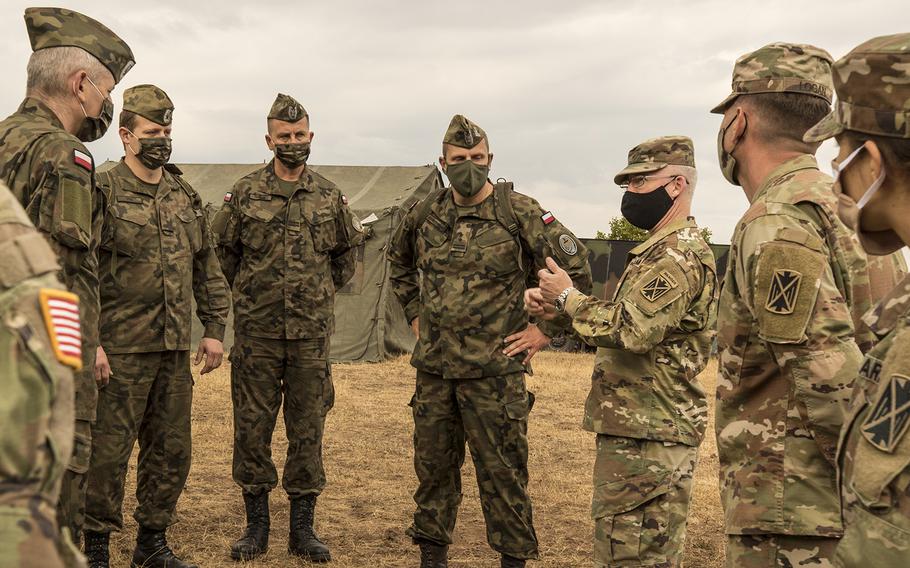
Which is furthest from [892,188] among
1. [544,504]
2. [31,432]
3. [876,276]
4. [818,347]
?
[544,504]

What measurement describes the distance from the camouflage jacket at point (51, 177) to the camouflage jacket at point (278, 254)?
1992mm

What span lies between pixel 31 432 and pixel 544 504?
583 centimetres

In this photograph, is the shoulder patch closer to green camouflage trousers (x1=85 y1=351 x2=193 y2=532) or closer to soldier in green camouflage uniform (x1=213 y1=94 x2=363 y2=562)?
green camouflage trousers (x1=85 y1=351 x2=193 y2=532)

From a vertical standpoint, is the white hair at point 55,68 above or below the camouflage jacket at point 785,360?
above

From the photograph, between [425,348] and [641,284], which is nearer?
[641,284]

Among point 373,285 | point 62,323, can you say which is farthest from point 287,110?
point 373,285

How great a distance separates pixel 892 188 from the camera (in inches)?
67.9

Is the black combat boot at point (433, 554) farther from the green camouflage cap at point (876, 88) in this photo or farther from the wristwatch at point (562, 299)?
the green camouflage cap at point (876, 88)

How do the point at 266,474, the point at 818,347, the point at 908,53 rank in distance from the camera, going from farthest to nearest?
the point at 266,474
the point at 818,347
the point at 908,53

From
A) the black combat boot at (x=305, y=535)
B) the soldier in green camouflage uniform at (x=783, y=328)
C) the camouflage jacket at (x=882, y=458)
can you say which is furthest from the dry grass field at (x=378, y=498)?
the camouflage jacket at (x=882, y=458)

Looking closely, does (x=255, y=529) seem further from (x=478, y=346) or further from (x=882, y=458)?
(x=882, y=458)

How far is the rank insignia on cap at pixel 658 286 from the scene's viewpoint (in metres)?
3.46

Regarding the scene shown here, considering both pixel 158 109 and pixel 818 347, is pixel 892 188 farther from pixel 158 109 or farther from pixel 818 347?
pixel 158 109

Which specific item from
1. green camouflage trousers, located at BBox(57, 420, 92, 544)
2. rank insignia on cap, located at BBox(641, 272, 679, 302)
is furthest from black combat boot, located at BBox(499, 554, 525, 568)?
green camouflage trousers, located at BBox(57, 420, 92, 544)
